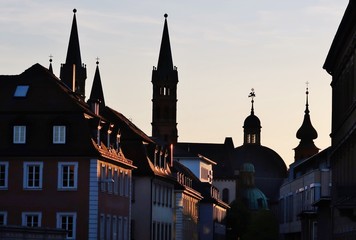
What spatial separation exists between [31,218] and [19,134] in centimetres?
490

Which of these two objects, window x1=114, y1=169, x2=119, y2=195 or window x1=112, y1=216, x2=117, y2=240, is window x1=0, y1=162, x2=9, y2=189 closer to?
window x1=112, y1=216, x2=117, y2=240

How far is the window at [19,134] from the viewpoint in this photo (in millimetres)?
83812

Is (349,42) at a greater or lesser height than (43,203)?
greater

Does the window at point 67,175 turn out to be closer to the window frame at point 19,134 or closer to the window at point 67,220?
the window at point 67,220

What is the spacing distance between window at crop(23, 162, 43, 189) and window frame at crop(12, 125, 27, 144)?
1.37 meters

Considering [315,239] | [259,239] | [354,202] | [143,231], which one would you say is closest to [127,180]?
[143,231]

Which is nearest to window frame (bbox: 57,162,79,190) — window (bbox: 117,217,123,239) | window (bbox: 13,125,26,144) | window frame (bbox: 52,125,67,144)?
window frame (bbox: 52,125,67,144)

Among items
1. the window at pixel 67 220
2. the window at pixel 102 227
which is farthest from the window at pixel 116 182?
the window at pixel 67 220

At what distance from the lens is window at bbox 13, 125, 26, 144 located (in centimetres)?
8381

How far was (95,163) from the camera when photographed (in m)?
82.8

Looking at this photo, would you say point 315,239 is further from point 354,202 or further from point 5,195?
point 354,202

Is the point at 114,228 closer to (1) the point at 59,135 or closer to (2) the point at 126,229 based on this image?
(2) the point at 126,229

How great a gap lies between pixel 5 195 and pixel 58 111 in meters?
5.75

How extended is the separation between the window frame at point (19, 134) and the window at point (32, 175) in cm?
137
